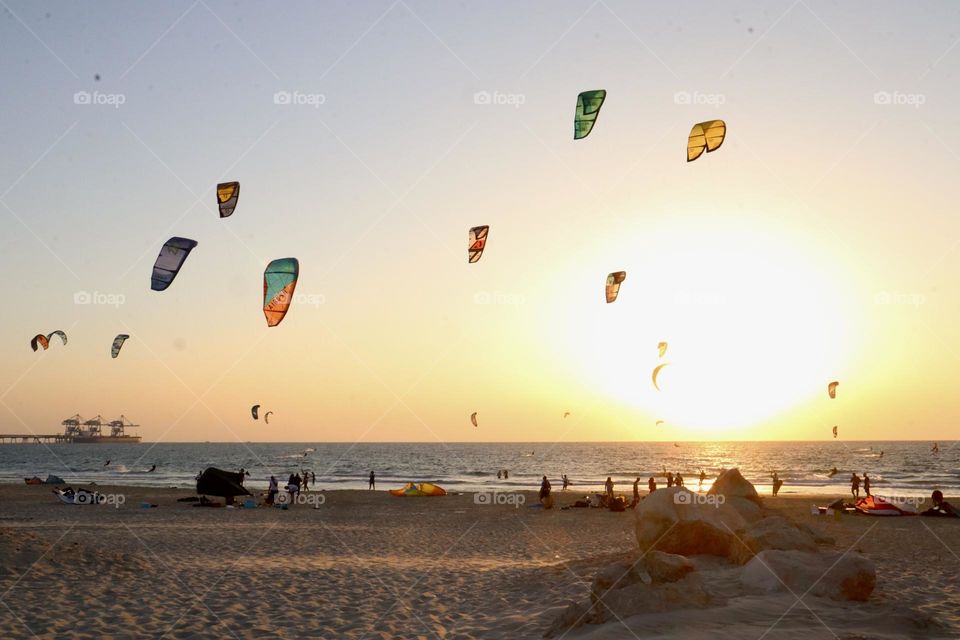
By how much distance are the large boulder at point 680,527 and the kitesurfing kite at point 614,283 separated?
1876 centimetres

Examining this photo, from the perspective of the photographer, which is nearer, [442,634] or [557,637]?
[557,637]

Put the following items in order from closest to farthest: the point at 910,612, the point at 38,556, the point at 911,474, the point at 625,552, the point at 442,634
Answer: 1. the point at 910,612
2. the point at 442,634
3. the point at 38,556
4. the point at 625,552
5. the point at 911,474

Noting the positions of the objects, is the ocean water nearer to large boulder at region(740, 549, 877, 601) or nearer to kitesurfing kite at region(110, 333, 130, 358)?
kitesurfing kite at region(110, 333, 130, 358)

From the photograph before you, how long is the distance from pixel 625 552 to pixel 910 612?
21.9ft

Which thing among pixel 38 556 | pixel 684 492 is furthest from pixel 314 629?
pixel 684 492

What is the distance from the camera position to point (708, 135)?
2089cm

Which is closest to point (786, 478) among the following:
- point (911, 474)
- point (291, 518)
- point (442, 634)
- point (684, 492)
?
point (911, 474)

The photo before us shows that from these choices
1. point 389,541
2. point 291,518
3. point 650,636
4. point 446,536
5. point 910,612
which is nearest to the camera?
point 650,636

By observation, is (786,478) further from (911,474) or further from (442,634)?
(442,634)

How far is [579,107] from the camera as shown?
19531 mm

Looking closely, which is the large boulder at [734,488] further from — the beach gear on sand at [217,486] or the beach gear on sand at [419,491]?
the beach gear on sand at [419,491]

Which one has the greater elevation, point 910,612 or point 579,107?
point 579,107

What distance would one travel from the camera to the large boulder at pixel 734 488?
1727 cm

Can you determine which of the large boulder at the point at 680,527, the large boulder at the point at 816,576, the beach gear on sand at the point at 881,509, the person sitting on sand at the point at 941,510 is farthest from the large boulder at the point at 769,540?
the person sitting on sand at the point at 941,510
